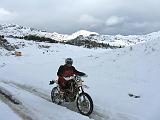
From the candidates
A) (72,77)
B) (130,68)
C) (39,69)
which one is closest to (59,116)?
(72,77)

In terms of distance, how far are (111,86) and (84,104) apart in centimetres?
409

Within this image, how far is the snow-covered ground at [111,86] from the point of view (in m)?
12.1

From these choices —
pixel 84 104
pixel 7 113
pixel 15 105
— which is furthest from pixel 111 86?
pixel 7 113

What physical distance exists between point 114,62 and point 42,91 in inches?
199

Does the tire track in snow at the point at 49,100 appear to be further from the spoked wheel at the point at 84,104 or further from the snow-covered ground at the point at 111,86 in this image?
the spoked wheel at the point at 84,104

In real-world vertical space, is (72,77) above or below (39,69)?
above

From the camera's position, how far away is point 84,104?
39.9 ft

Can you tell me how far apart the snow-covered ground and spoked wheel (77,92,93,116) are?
255 millimetres

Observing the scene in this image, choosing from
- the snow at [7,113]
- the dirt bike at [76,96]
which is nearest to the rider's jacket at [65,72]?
the dirt bike at [76,96]

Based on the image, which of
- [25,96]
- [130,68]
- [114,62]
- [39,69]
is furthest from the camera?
[39,69]

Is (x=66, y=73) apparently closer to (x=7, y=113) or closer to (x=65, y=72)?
(x=65, y=72)

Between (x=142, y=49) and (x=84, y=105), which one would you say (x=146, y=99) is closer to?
(x=84, y=105)

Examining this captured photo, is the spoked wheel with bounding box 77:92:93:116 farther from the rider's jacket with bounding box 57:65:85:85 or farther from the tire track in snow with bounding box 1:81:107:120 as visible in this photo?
the rider's jacket with bounding box 57:65:85:85

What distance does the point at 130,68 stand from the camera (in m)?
17.6
